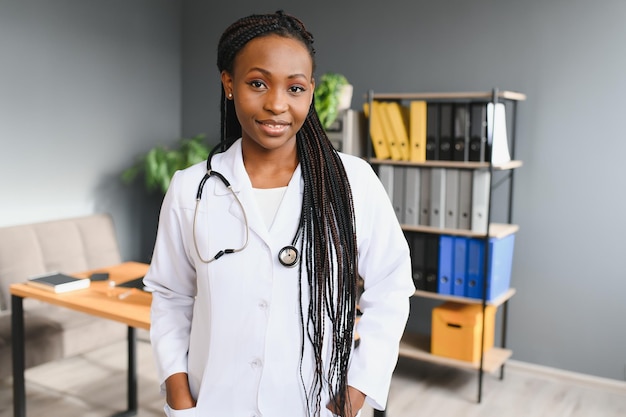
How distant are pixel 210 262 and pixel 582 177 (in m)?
2.78

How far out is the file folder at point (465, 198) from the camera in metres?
3.30

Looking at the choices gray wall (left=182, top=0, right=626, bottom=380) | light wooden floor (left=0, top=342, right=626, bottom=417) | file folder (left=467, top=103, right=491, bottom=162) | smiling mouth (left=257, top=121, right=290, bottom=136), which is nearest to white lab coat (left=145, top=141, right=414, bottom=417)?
smiling mouth (left=257, top=121, right=290, bottom=136)

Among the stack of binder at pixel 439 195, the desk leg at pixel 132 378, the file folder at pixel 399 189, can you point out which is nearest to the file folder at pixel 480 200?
the stack of binder at pixel 439 195

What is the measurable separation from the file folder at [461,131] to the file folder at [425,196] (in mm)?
203

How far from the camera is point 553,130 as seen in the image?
3492mm

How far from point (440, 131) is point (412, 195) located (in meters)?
→ 0.38

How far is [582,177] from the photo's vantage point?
344 centimetres

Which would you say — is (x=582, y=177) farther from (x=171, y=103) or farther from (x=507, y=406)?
(x=171, y=103)

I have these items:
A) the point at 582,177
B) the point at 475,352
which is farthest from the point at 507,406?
the point at 582,177

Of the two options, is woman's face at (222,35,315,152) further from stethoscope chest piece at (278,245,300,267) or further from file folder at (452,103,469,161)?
file folder at (452,103,469,161)

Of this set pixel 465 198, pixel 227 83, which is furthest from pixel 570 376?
pixel 227 83

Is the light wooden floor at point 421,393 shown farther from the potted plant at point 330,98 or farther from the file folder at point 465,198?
the potted plant at point 330,98

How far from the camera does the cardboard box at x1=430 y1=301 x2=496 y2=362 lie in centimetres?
337

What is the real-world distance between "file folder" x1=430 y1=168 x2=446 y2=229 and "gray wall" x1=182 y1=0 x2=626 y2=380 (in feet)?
1.78
